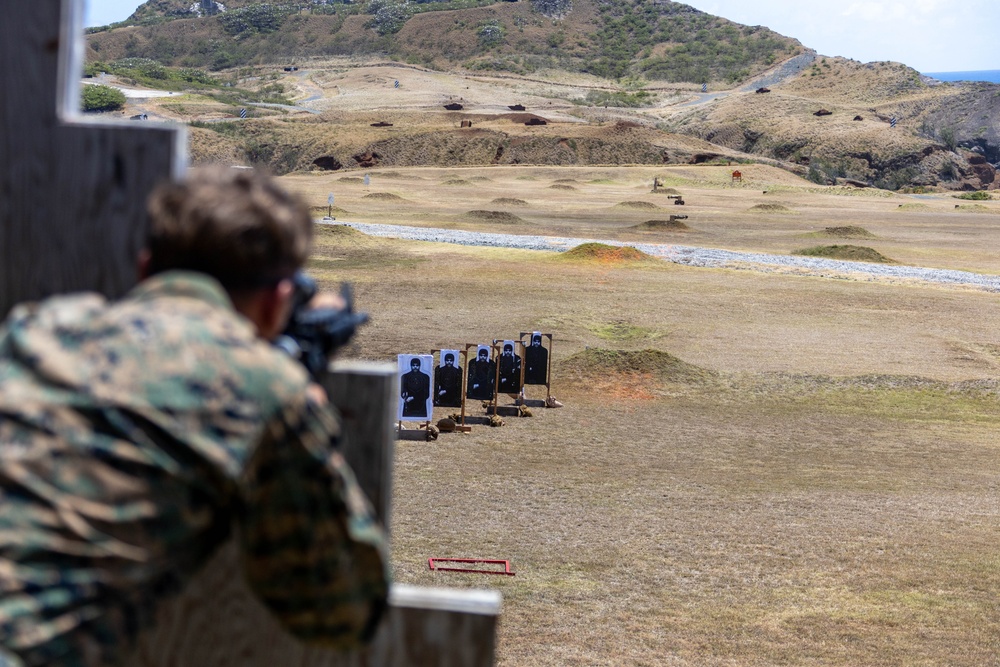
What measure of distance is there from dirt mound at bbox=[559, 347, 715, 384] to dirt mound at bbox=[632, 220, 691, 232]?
24631 millimetres

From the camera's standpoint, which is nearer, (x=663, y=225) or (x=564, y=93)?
(x=663, y=225)

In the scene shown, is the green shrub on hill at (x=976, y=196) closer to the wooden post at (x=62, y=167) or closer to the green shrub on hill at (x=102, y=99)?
the green shrub on hill at (x=102, y=99)

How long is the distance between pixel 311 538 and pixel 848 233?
4631 centimetres

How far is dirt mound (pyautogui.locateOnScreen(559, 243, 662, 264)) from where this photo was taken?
33688 mm

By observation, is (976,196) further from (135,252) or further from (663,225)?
(135,252)

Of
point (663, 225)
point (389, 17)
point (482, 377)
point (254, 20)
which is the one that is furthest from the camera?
point (254, 20)

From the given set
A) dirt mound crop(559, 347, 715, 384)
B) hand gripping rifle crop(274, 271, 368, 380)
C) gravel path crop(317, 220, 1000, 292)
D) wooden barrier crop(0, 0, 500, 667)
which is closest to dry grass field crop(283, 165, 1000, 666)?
dirt mound crop(559, 347, 715, 384)

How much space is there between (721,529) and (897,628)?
2.84 m

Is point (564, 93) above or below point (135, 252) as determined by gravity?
above

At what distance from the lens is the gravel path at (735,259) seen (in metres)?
33.9

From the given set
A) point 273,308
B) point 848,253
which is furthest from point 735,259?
point 273,308

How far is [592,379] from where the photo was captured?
19.9 m

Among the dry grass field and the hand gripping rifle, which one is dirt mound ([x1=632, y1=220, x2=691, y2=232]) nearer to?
the dry grass field

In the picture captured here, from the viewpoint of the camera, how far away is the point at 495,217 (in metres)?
46.4
